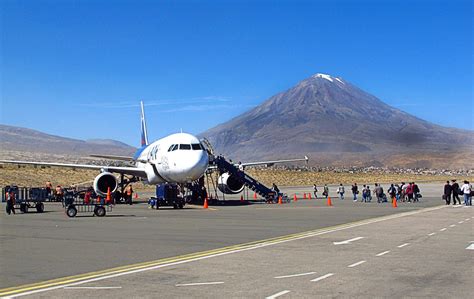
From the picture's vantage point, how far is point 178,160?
3700 cm

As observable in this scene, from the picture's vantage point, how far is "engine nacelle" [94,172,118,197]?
39906 millimetres

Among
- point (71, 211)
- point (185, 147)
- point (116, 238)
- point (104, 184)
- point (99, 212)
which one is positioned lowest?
point (116, 238)

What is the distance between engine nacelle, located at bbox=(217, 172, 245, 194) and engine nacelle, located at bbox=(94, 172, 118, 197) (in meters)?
8.25

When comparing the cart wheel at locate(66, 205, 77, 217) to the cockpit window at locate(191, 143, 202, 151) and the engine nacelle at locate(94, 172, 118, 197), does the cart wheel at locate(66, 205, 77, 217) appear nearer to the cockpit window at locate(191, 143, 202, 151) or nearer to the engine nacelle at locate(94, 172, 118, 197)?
the cockpit window at locate(191, 143, 202, 151)

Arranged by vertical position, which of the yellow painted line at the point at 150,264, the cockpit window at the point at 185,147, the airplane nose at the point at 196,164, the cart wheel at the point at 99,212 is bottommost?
the yellow painted line at the point at 150,264

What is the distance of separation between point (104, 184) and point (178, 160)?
20.7 ft

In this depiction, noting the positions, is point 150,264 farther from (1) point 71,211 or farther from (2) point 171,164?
(2) point 171,164

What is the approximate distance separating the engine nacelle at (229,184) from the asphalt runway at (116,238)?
15.7m

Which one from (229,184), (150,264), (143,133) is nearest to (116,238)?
(150,264)

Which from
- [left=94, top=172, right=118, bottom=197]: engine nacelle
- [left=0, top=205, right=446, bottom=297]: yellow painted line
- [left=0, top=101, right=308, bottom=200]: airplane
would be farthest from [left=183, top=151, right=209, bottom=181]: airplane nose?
[left=0, top=205, right=446, bottom=297]: yellow painted line

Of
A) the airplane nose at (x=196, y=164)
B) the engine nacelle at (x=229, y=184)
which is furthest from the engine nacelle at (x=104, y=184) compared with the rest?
the engine nacelle at (x=229, y=184)

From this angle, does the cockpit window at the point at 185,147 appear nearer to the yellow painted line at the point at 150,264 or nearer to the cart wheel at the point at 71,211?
the cart wheel at the point at 71,211

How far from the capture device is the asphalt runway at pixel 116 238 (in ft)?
42.7

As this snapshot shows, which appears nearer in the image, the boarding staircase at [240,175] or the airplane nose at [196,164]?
the airplane nose at [196,164]
